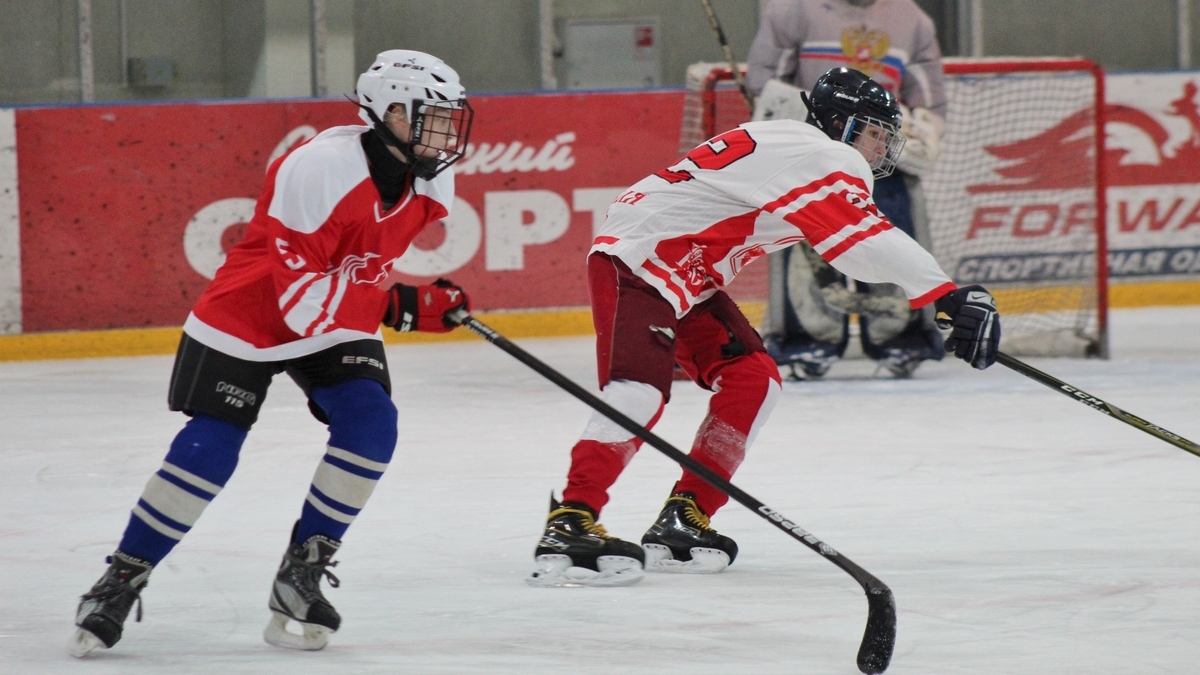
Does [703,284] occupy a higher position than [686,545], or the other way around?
[703,284]

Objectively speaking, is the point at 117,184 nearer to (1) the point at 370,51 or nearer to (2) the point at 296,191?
(1) the point at 370,51

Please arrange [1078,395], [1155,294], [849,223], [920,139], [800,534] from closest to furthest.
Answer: [800,534] < [849,223] < [1078,395] < [920,139] < [1155,294]

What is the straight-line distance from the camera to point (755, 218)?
3.17 metres

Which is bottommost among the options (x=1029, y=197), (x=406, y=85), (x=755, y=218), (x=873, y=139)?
(x=1029, y=197)

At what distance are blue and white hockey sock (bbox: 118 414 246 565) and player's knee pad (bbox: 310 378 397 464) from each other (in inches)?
6.5

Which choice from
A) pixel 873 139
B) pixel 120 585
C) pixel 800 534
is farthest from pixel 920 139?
pixel 120 585

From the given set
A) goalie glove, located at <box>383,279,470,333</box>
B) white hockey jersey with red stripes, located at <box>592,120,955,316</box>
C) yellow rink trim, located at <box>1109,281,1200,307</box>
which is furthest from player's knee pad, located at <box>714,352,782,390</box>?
yellow rink trim, located at <box>1109,281,1200,307</box>

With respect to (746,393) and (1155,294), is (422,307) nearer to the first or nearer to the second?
(746,393)

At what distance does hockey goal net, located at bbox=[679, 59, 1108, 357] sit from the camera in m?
6.83

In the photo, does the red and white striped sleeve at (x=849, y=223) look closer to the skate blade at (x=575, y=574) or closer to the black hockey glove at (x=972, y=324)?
the black hockey glove at (x=972, y=324)

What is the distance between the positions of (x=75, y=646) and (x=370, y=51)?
6.19 m

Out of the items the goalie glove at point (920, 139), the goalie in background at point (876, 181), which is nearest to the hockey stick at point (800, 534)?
the goalie in background at point (876, 181)

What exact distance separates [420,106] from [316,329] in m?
0.40

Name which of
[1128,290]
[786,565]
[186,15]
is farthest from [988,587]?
[186,15]
